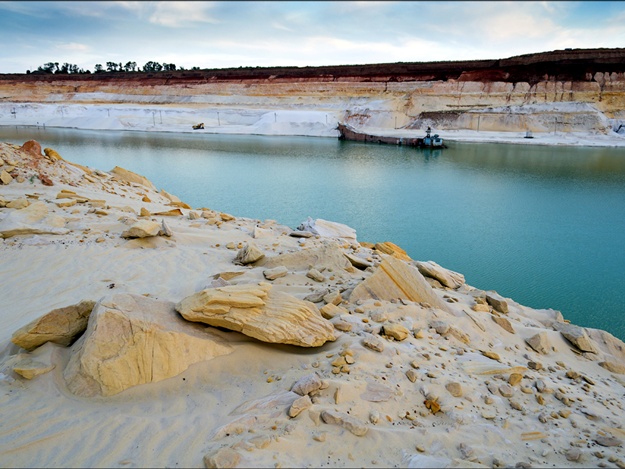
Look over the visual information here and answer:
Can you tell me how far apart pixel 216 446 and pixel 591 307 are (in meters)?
8.21

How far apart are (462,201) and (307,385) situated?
15.8 m

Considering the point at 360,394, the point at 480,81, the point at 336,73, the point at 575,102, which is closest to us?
the point at 360,394

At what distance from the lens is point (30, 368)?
3.47 metres

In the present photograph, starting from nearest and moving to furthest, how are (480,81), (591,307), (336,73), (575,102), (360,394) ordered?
(360,394) → (591,307) → (575,102) → (480,81) → (336,73)

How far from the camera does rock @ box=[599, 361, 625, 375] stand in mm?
4824

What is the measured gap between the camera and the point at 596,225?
46.1ft

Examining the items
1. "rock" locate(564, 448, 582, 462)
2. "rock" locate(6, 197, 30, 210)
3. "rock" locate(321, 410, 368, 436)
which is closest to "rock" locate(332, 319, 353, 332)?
"rock" locate(321, 410, 368, 436)

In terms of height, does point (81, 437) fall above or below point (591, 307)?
above

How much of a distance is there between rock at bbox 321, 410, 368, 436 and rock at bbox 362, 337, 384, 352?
0.92 m

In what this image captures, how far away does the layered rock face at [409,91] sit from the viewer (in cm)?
4538

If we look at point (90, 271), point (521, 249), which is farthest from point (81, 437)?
point (521, 249)

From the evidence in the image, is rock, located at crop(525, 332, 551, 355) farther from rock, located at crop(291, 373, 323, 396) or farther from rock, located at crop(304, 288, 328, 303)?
rock, located at crop(291, 373, 323, 396)

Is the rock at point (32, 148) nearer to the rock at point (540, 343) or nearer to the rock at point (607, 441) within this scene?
the rock at point (540, 343)

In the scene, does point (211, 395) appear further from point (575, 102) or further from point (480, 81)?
point (480, 81)
